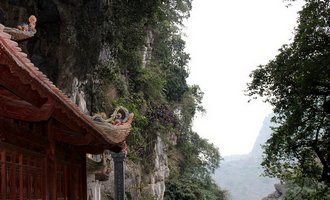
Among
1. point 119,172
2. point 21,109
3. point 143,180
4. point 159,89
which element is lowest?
point 143,180

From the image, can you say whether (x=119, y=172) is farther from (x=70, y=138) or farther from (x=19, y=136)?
(x=19, y=136)

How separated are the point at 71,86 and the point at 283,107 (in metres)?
6.32

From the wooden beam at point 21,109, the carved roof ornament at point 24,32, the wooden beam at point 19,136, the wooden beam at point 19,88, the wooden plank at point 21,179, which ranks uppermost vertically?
the carved roof ornament at point 24,32

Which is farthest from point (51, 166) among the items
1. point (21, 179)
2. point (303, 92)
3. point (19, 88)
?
point (303, 92)

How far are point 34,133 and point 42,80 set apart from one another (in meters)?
1.39

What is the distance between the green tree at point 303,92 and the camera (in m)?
12.5

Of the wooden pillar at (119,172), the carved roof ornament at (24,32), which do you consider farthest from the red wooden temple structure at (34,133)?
the wooden pillar at (119,172)

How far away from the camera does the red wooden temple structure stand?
3.85 meters

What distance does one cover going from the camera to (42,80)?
4.09 metres

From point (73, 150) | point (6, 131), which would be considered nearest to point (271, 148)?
point (73, 150)

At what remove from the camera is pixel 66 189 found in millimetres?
6336

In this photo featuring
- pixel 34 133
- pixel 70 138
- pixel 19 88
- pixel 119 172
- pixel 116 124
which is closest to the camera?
pixel 19 88

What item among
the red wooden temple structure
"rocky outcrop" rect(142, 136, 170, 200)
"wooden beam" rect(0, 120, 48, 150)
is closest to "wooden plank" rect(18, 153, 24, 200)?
the red wooden temple structure

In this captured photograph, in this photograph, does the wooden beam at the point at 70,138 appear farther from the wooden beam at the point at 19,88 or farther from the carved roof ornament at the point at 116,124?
the wooden beam at the point at 19,88
